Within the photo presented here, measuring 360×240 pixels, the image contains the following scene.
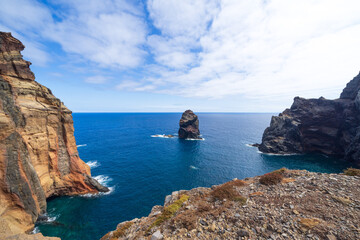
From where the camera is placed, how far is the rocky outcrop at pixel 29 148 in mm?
20609

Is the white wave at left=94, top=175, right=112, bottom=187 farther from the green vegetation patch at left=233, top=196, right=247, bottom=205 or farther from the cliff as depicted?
the green vegetation patch at left=233, top=196, right=247, bottom=205

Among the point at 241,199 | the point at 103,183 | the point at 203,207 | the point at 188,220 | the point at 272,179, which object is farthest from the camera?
the point at 103,183

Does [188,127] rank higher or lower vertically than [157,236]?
lower

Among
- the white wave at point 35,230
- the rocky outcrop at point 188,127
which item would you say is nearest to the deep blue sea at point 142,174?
the white wave at point 35,230

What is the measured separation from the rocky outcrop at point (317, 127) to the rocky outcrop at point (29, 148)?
8653 cm

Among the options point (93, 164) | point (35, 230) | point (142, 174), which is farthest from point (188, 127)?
point (35, 230)

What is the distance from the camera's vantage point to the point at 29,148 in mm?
27203

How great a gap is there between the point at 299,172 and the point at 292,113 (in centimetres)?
8979

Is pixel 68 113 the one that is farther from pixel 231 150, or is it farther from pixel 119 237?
pixel 231 150

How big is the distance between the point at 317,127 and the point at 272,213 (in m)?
99.1

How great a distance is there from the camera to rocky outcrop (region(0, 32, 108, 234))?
2061 centimetres

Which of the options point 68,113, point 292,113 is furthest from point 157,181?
point 292,113

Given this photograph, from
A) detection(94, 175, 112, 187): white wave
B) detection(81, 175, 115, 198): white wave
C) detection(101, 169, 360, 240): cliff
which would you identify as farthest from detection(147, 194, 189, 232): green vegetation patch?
detection(94, 175, 112, 187): white wave

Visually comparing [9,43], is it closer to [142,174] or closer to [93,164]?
[93,164]
